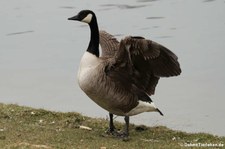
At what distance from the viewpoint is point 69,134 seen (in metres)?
9.80

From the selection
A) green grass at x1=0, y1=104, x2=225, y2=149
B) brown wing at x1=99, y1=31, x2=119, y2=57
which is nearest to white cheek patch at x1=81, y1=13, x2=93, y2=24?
brown wing at x1=99, y1=31, x2=119, y2=57

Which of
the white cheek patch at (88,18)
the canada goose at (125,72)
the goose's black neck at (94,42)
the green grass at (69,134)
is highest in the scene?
the white cheek patch at (88,18)

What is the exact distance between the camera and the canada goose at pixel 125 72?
9.49m

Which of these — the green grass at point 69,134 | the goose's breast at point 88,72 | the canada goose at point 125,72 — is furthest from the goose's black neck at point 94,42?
the green grass at point 69,134

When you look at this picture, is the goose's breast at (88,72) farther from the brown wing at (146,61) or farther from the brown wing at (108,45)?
the brown wing at (108,45)

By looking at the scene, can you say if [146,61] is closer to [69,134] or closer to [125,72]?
[125,72]

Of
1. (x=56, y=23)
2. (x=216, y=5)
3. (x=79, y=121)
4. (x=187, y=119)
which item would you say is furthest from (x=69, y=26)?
(x=79, y=121)

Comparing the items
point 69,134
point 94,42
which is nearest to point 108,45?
point 94,42

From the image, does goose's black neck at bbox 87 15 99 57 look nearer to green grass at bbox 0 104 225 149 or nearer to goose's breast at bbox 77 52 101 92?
goose's breast at bbox 77 52 101 92

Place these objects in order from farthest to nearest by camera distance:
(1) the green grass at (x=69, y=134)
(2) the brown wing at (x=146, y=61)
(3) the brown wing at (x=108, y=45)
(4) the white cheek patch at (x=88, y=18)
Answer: (3) the brown wing at (x=108, y=45)
(4) the white cheek patch at (x=88, y=18)
(2) the brown wing at (x=146, y=61)
(1) the green grass at (x=69, y=134)

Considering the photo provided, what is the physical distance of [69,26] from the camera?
74.4 ft

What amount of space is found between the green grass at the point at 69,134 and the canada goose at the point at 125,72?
0.50 metres

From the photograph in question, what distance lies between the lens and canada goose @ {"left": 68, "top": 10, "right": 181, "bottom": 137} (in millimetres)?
9492

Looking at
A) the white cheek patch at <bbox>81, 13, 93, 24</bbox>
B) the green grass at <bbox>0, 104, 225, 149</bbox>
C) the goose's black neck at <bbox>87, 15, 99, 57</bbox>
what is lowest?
the green grass at <bbox>0, 104, 225, 149</bbox>
